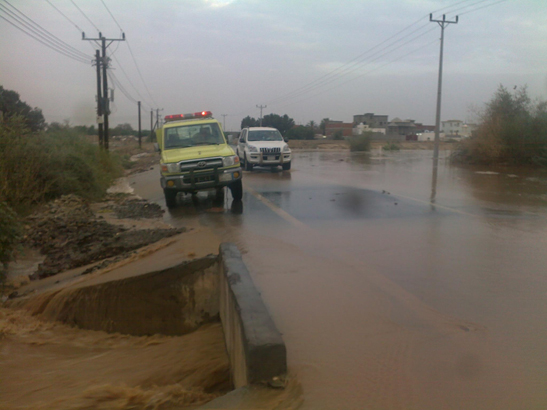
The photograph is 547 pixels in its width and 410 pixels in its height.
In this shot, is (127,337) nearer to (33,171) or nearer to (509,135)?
(33,171)

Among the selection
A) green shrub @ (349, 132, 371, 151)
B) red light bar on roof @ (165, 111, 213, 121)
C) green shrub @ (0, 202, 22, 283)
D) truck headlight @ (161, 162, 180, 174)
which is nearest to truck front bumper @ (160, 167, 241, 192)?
truck headlight @ (161, 162, 180, 174)

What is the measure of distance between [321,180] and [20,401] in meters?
14.5

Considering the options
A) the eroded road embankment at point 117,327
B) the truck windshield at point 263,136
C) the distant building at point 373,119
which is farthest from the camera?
the distant building at point 373,119

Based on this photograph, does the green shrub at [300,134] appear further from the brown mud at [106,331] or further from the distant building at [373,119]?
Answer: the brown mud at [106,331]

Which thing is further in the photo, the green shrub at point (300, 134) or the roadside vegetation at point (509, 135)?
the green shrub at point (300, 134)

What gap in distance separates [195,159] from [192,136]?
1637mm

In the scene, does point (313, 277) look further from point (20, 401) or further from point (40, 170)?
point (40, 170)

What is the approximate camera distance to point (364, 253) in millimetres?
7320

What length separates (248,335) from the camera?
3.53 m

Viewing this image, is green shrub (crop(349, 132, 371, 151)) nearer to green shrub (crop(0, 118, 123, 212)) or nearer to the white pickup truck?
the white pickup truck

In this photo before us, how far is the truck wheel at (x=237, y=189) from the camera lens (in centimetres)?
1234

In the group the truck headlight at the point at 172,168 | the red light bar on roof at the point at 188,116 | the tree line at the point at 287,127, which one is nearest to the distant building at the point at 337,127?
the tree line at the point at 287,127

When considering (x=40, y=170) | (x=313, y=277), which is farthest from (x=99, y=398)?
(x=40, y=170)

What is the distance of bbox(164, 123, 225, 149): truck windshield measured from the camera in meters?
12.8
